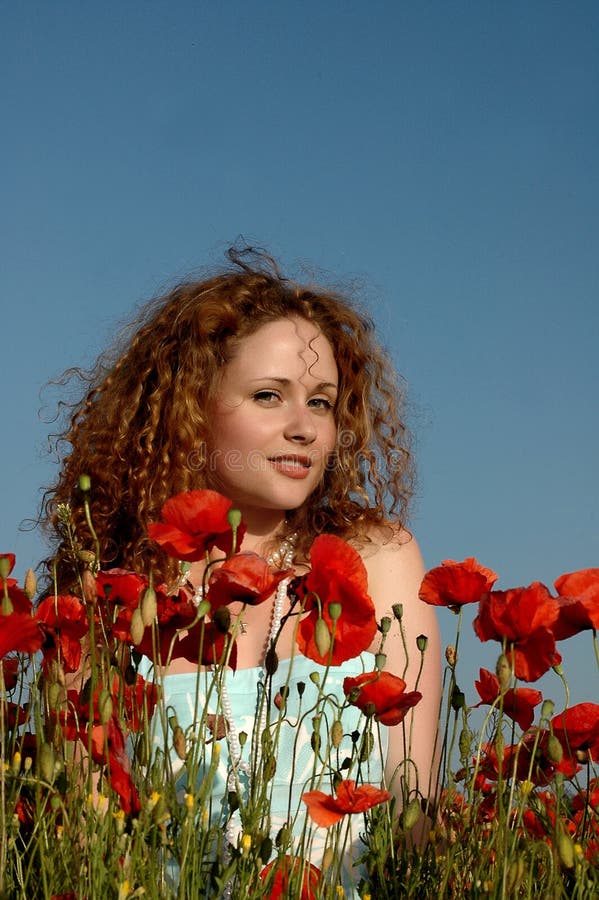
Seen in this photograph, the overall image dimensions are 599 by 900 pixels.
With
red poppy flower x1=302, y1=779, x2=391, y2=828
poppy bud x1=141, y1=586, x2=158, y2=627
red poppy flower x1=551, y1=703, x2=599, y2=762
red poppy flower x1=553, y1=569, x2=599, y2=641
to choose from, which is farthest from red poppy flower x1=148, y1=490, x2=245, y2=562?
red poppy flower x1=551, y1=703, x2=599, y2=762

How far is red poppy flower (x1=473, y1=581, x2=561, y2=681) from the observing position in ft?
5.12

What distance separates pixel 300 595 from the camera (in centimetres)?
167

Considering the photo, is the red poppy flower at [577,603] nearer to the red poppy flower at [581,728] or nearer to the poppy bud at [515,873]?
the red poppy flower at [581,728]

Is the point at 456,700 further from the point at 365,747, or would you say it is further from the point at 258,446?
the point at 258,446

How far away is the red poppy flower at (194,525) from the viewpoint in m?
1.61

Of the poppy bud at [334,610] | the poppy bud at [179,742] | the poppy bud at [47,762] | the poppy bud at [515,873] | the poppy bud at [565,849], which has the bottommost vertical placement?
the poppy bud at [515,873]

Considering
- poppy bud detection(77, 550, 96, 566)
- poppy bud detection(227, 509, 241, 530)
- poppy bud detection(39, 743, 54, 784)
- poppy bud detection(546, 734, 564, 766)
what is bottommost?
poppy bud detection(39, 743, 54, 784)

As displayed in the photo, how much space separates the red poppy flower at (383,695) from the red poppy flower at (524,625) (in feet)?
0.52

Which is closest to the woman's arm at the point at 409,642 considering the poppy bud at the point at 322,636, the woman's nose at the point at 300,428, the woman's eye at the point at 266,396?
the woman's nose at the point at 300,428

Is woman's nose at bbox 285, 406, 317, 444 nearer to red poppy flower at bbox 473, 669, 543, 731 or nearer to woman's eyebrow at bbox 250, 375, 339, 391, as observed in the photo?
woman's eyebrow at bbox 250, 375, 339, 391

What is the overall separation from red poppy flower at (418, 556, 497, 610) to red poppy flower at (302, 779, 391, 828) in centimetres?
38

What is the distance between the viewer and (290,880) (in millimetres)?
1549

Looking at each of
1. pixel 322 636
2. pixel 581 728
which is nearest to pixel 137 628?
pixel 322 636

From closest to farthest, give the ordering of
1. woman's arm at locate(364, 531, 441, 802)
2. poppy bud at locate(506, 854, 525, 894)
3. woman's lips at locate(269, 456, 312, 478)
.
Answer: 1. poppy bud at locate(506, 854, 525, 894)
2. woman's arm at locate(364, 531, 441, 802)
3. woman's lips at locate(269, 456, 312, 478)
